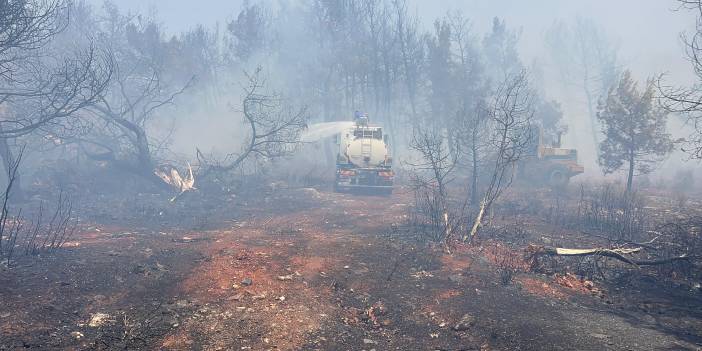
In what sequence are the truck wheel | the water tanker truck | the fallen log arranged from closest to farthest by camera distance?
the fallen log, the water tanker truck, the truck wheel

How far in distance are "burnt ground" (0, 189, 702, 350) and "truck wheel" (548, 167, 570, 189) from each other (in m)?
13.7

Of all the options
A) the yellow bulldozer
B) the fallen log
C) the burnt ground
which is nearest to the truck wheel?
the yellow bulldozer

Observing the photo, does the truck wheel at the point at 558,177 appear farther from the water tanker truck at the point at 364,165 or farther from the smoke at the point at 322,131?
the smoke at the point at 322,131

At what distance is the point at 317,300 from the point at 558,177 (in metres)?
19.6

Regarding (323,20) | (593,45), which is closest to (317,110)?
(323,20)

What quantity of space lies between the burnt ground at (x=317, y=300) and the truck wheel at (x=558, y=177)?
13697 mm

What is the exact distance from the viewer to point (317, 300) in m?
6.65

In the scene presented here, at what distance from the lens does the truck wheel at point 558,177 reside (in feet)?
71.3

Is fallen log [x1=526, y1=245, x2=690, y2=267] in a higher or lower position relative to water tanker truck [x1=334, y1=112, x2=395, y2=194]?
lower

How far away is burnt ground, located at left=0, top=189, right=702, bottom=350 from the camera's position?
5.32 meters

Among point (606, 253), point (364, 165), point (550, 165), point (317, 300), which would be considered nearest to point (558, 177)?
point (550, 165)

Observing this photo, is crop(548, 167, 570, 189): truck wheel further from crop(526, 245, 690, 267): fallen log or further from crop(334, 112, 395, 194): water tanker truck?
crop(526, 245, 690, 267): fallen log

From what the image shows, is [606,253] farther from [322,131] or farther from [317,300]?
[322,131]

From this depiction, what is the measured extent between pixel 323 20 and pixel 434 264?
28.2 metres
